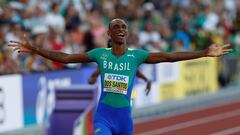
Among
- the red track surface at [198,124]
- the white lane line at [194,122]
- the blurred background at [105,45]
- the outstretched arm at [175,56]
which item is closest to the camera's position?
the outstretched arm at [175,56]

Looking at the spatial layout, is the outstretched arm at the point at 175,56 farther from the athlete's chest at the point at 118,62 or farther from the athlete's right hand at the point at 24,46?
the athlete's right hand at the point at 24,46

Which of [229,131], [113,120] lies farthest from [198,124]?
[113,120]

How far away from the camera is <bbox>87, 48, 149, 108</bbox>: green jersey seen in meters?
6.71

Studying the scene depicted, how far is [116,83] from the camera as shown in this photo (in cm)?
669

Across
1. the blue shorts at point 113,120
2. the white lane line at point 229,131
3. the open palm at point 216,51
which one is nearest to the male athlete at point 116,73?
the blue shorts at point 113,120

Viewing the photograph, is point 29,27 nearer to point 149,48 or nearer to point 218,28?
point 149,48

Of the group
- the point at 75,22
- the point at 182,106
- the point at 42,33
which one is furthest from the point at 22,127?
the point at 182,106

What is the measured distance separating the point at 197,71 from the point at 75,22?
377 cm

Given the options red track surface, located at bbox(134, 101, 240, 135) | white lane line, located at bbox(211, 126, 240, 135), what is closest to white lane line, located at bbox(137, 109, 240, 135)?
red track surface, located at bbox(134, 101, 240, 135)

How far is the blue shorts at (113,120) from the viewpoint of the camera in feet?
21.9

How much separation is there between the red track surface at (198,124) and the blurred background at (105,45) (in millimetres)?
523

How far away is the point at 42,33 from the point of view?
509 inches

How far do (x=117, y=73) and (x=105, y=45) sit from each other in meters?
6.93

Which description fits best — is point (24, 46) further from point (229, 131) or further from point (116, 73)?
point (229, 131)
